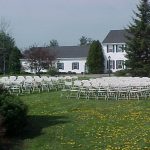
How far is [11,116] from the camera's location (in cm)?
1381

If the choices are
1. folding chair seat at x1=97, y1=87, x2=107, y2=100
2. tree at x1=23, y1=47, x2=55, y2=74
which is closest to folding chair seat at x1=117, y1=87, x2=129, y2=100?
folding chair seat at x1=97, y1=87, x2=107, y2=100

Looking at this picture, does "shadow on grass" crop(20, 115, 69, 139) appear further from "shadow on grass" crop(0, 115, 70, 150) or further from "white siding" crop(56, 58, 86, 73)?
"white siding" crop(56, 58, 86, 73)

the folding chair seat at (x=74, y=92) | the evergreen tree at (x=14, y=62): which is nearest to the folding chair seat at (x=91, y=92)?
the folding chair seat at (x=74, y=92)

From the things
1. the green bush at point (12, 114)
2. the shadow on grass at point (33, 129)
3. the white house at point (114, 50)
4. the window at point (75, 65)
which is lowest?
the shadow on grass at point (33, 129)

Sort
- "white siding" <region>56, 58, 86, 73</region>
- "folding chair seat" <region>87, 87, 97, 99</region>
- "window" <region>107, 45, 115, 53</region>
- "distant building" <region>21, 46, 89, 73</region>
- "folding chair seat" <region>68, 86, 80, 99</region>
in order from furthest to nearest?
"distant building" <region>21, 46, 89, 73</region>
"white siding" <region>56, 58, 86, 73</region>
"window" <region>107, 45, 115, 53</region>
"folding chair seat" <region>68, 86, 80, 99</region>
"folding chair seat" <region>87, 87, 97, 99</region>

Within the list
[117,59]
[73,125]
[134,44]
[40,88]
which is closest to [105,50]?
[117,59]

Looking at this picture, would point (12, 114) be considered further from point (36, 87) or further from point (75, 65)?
point (75, 65)

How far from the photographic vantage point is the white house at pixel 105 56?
77062mm

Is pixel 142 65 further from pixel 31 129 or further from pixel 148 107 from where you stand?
pixel 31 129

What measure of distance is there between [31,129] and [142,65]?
3421cm

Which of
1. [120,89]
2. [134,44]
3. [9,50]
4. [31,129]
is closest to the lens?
[31,129]

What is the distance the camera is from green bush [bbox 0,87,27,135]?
45.2ft

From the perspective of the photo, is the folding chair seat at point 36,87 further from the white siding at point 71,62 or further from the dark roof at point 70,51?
the dark roof at point 70,51

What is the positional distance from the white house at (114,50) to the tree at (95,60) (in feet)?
6.54
